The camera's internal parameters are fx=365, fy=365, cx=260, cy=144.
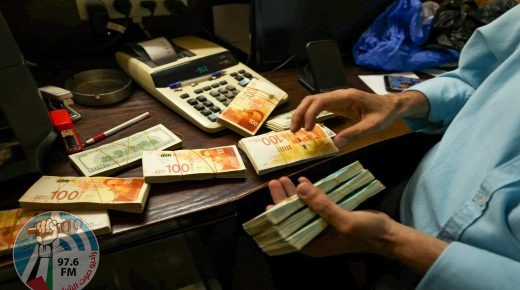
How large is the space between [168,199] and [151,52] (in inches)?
20.3

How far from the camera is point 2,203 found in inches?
25.4

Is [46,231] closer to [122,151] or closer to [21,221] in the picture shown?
[21,221]

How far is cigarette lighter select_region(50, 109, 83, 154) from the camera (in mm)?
765

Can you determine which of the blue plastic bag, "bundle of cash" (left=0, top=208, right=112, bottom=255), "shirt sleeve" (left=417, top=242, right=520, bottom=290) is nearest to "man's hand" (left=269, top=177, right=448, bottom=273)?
"shirt sleeve" (left=417, top=242, right=520, bottom=290)

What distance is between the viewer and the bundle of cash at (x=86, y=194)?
617 millimetres

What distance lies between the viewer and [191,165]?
0.72 metres

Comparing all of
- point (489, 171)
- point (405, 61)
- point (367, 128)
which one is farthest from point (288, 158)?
point (405, 61)

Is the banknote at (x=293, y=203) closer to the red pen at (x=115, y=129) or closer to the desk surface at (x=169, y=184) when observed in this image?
the desk surface at (x=169, y=184)

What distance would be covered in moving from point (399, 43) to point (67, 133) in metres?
1.03

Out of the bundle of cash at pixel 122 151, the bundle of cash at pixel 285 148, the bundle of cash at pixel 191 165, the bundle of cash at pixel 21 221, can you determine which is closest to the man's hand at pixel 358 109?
the bundle of cash at pixel 285 148

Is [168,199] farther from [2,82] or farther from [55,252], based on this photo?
[2,82]

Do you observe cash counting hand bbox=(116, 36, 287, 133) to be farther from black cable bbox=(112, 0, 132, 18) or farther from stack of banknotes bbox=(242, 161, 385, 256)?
stack of banknotes bbox=(242, 161, 385, 256)

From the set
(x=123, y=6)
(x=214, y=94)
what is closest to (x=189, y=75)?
(x=214, y=94)

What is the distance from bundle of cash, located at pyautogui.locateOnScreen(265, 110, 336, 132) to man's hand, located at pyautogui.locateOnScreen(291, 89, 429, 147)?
3 cm
